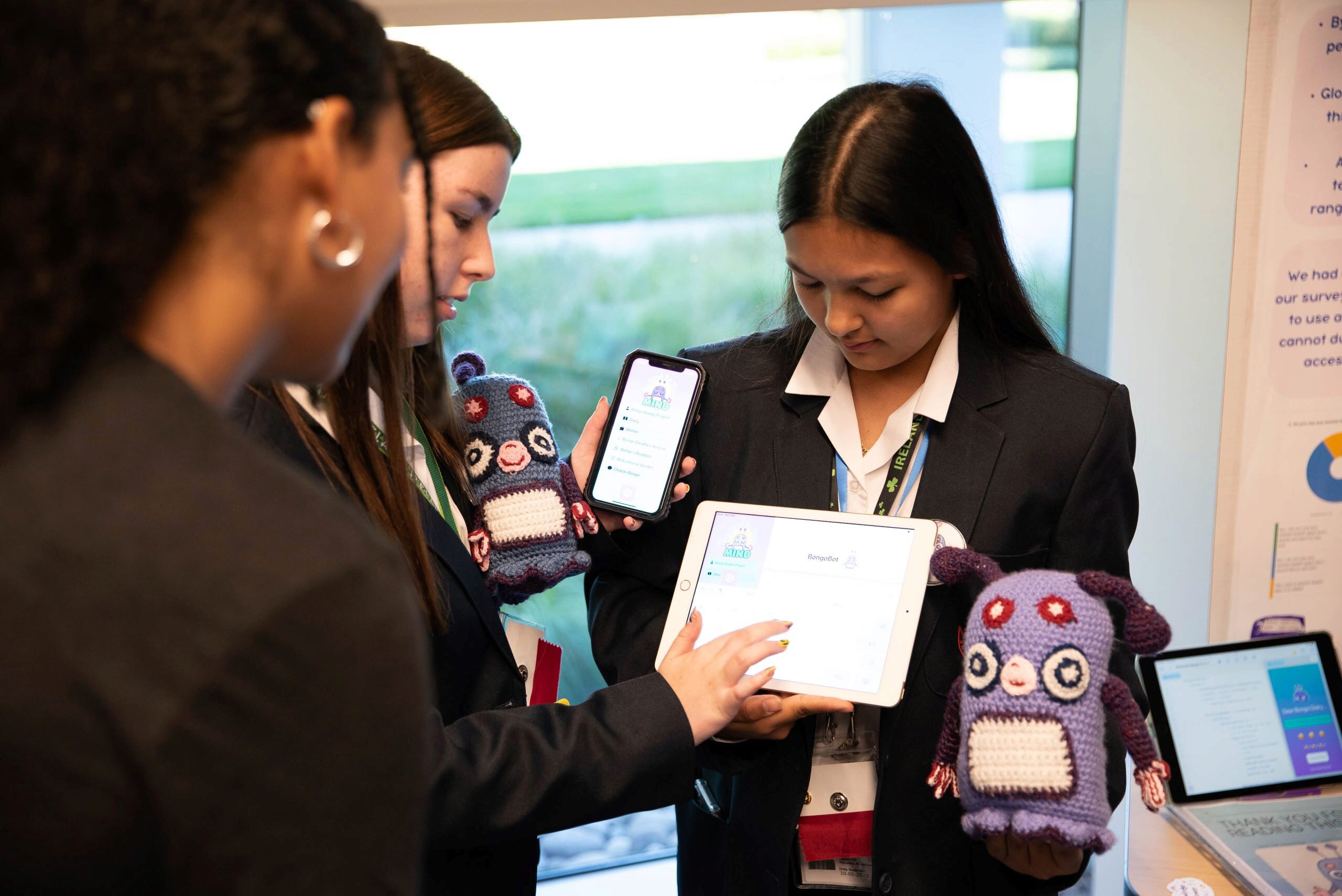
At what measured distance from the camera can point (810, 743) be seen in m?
1.35

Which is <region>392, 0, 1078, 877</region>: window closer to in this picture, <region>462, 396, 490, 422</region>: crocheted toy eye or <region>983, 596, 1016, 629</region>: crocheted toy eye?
<region>462, 396, 490, 422</region>: crocheted toy eye

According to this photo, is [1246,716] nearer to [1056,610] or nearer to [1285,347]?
[1285,347]

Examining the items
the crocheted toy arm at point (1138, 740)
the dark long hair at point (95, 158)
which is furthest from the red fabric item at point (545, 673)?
the dark long hair at point (95, 158)

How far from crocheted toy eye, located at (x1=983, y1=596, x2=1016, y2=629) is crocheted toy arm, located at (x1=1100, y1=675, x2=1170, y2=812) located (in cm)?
13

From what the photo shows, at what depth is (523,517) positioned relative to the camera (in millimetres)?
1329

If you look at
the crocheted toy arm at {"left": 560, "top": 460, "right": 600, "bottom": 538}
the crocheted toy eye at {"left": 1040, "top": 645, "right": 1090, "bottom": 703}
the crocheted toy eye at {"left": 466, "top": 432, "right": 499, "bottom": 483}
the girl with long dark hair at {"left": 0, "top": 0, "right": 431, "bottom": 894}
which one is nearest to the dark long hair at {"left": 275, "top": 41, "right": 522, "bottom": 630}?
the crocheted toy eye at {"left": 466, "top": 432, "right": 499, "bottom": 483}

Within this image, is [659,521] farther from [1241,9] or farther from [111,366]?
[1241,9]

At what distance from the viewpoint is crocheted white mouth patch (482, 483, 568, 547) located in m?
1.32

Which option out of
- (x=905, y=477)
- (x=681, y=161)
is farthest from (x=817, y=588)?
(x=681, y=161)

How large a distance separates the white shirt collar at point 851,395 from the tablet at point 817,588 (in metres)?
0.16

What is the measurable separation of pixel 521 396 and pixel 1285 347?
4.81 feet

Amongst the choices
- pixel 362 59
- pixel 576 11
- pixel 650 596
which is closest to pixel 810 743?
pixel 650 596

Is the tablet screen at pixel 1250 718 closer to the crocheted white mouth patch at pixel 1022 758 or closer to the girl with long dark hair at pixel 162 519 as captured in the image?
the crocheted white mouth patch at pixel 1022 758

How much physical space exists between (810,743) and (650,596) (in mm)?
332
